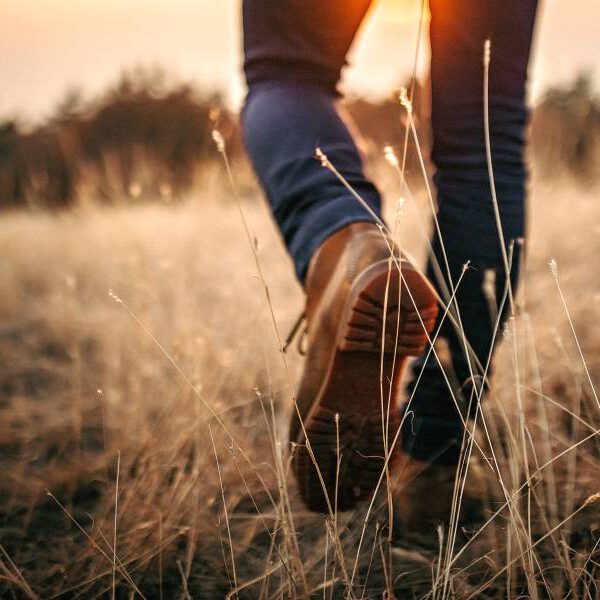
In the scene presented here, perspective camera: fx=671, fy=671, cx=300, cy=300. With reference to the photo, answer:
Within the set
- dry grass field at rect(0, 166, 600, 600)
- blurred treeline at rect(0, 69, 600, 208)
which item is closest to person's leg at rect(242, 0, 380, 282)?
dry grass field at rect(0, 166, 600, 600)

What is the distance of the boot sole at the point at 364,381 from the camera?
0.86 metres

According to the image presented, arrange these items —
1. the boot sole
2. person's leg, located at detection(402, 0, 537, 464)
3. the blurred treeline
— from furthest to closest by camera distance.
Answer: the blurred treeline
person's leg, located at detection(402, 0, 537, 464)
the boot sole

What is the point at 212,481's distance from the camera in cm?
131

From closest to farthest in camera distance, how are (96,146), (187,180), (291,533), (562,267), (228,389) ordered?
(291,533)
(228,389)
(562,267)
(187,180)
(96,146)

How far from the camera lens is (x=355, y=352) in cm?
89

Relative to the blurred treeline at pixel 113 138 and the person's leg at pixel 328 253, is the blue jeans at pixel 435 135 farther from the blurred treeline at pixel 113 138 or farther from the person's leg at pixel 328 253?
the blurred treeline at pixel 113 138

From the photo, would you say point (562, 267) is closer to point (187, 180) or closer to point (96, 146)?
point (187, 180)

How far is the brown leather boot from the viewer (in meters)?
0.86

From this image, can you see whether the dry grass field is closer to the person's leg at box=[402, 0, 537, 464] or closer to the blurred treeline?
the person's leg at box=[402, 0, 537, 464]

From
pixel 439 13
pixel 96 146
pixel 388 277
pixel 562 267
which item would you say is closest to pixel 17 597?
pixel 388 277

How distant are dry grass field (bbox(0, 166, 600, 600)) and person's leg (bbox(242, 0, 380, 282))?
111mm

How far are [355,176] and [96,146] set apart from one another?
1304cm

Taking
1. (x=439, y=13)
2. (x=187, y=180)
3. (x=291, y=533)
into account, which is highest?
(x=439, y=13)

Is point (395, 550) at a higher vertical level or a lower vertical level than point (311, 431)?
lower
